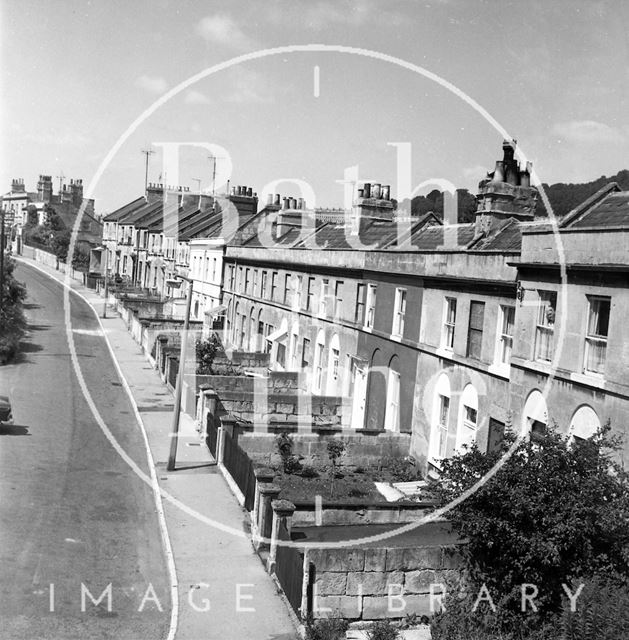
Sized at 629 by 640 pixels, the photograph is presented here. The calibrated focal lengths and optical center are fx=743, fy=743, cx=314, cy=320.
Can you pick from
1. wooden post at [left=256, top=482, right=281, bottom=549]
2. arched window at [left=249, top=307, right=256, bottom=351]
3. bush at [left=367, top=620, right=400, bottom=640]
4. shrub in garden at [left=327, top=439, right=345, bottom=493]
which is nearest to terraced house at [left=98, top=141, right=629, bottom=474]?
arched window at [left=249, top=307, right=256, bottom=351]

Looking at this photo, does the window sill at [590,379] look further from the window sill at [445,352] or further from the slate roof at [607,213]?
the window sill at [445,352]

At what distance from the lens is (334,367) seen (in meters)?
32.7

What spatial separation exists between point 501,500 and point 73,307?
57173mm

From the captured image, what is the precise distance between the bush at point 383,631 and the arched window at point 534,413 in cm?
588

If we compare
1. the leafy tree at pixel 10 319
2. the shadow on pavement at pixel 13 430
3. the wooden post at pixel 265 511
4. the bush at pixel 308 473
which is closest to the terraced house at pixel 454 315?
the bush at pixel 308 473

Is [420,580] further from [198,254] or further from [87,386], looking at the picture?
[198,254]

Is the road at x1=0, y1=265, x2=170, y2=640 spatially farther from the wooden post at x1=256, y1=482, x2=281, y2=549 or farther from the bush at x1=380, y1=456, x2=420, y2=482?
the bush at x1=380, y1=456, x2=420, y2=482

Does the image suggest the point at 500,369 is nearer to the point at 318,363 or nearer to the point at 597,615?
the point at 597,615

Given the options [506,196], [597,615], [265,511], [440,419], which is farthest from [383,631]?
[506,196]

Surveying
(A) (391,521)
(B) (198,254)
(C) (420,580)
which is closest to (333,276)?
(A) (391,521)

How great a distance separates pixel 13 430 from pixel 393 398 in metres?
13.4

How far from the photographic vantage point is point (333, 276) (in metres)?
34.2

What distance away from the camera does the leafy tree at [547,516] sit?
1140cm

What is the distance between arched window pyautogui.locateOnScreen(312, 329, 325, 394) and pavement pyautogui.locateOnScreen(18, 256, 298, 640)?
23.0 feet
